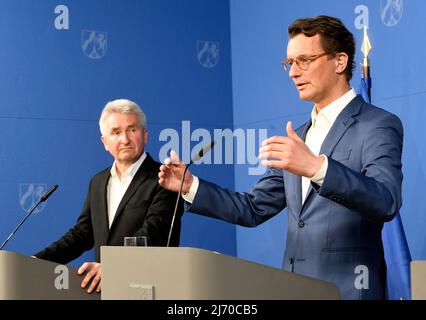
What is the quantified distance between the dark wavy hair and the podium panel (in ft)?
3.77

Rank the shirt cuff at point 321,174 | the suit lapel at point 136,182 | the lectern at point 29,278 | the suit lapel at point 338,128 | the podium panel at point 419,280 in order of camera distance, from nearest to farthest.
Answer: the podium panel at point 419,280 < the shirt cuff at point 321,174 < the suit lapel at point 338,128 < the lectern at point 29,278 < the suit lapel at point 136,182

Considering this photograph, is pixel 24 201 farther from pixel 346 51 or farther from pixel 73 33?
pixel 346 51

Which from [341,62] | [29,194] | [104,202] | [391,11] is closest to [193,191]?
[341,62]

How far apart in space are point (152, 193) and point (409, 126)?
5.42ft

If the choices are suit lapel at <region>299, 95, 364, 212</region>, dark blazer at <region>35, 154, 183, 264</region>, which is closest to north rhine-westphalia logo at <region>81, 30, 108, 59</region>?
dark blazer at <region>35, 154, 183, 264</region>

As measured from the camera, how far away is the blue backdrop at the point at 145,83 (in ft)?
17.3

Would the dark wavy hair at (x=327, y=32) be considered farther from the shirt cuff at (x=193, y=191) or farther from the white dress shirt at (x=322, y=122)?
the shirt cuff at (x=193, y=191)

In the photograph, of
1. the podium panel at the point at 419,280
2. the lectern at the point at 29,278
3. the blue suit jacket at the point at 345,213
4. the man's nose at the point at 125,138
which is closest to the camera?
the podium panel at the point at 419,280

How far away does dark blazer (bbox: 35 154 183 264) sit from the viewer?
335 centimetres

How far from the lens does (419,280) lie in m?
1.78

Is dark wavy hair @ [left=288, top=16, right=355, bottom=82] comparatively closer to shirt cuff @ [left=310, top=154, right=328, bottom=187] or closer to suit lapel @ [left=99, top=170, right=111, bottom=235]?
shirt cuff @ [left=310, top=154, right=328, bottom=187]

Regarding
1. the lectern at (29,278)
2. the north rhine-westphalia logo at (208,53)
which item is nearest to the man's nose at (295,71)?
the lectern at (29,278)
